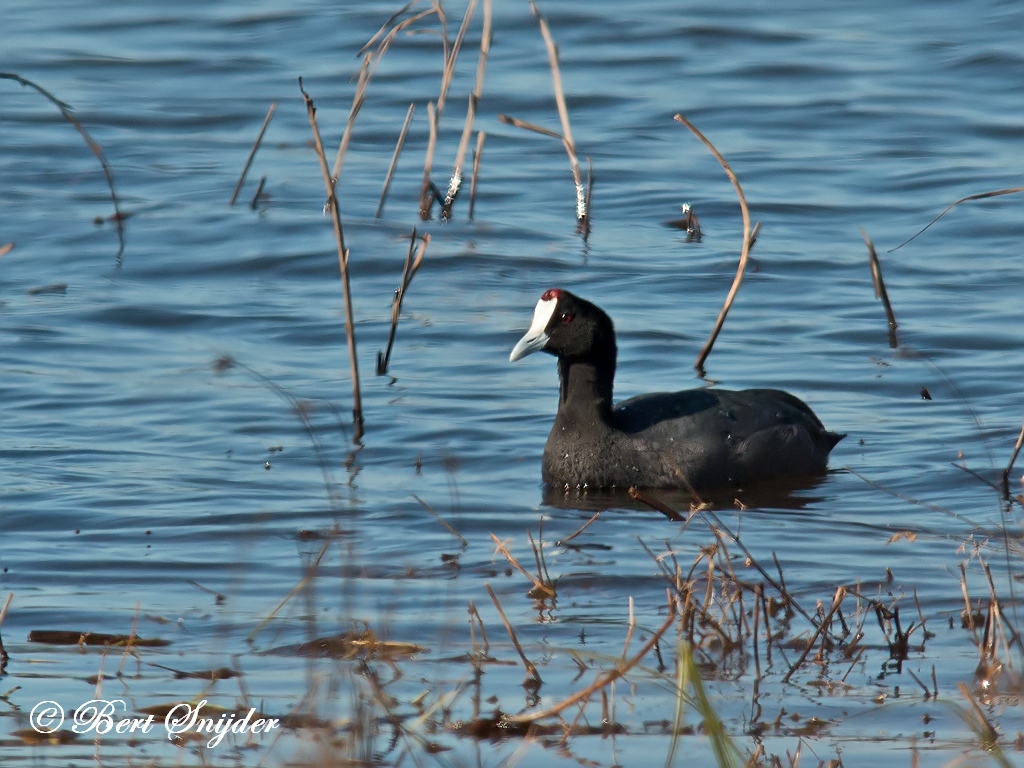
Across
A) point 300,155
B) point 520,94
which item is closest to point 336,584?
point 300,155

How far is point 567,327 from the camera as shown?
27.1ft

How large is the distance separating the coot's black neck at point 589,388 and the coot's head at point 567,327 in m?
0.05

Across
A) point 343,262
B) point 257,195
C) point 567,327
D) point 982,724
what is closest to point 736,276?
point 567,327

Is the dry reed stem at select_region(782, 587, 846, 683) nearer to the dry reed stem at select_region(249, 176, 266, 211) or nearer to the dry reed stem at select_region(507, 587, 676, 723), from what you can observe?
the dry reed stem at select_region(507, 587, 676, 723)

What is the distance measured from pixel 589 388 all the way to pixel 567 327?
1.02ft

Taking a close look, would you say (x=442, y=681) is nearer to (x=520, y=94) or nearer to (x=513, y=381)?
(x=513, y=381)

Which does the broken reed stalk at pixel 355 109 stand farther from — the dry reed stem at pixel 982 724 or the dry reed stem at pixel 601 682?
the dry reed stem at pixel 982 724

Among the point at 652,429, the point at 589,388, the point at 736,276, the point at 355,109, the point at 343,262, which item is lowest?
the point at 652,429

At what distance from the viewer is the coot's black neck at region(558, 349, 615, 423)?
823 cm

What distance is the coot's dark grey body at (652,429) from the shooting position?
26.4 ft

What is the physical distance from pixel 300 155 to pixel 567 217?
3.23 meters

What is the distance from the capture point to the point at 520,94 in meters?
17.4

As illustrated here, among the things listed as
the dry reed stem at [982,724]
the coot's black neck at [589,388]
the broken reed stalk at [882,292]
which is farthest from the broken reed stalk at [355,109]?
the dry reed stem at [982,724]

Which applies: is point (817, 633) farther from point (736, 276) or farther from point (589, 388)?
point (736, 276)
